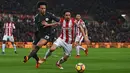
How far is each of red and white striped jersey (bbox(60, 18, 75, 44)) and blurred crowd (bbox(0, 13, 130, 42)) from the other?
28.3m

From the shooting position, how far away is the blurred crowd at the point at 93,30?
4378cm

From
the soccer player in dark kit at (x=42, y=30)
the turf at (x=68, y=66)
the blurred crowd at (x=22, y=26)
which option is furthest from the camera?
the blurred crowd at (x=22, y=26)

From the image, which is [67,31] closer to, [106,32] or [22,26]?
[22,26]

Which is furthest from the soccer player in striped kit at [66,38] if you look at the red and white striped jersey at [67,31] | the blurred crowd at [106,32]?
the blurred crowd at [106,32]

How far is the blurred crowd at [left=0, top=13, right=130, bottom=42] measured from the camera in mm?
43781

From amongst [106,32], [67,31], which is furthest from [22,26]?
[67,31]

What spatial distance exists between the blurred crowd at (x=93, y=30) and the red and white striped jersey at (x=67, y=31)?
92.9ft

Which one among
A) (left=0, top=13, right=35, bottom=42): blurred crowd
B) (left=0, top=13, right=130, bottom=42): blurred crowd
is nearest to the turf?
(left=0, top=13, right=35, bottom=42): blurred crowd

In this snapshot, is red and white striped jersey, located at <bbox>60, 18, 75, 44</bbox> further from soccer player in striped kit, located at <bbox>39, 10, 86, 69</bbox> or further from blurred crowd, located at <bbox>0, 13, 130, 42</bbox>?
blurred crowd, located at <bbox>0, 13, 130, 42</bbox>

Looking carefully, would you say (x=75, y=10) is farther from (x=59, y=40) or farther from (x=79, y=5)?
(x=59, y=40)

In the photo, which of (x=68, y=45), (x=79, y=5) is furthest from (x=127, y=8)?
(x=68, y=45)

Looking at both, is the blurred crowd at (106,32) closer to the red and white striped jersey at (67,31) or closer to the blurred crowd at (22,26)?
the blurred crowd at (22,26)

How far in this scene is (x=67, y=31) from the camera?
14570 millimetres

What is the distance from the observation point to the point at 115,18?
52500mm
